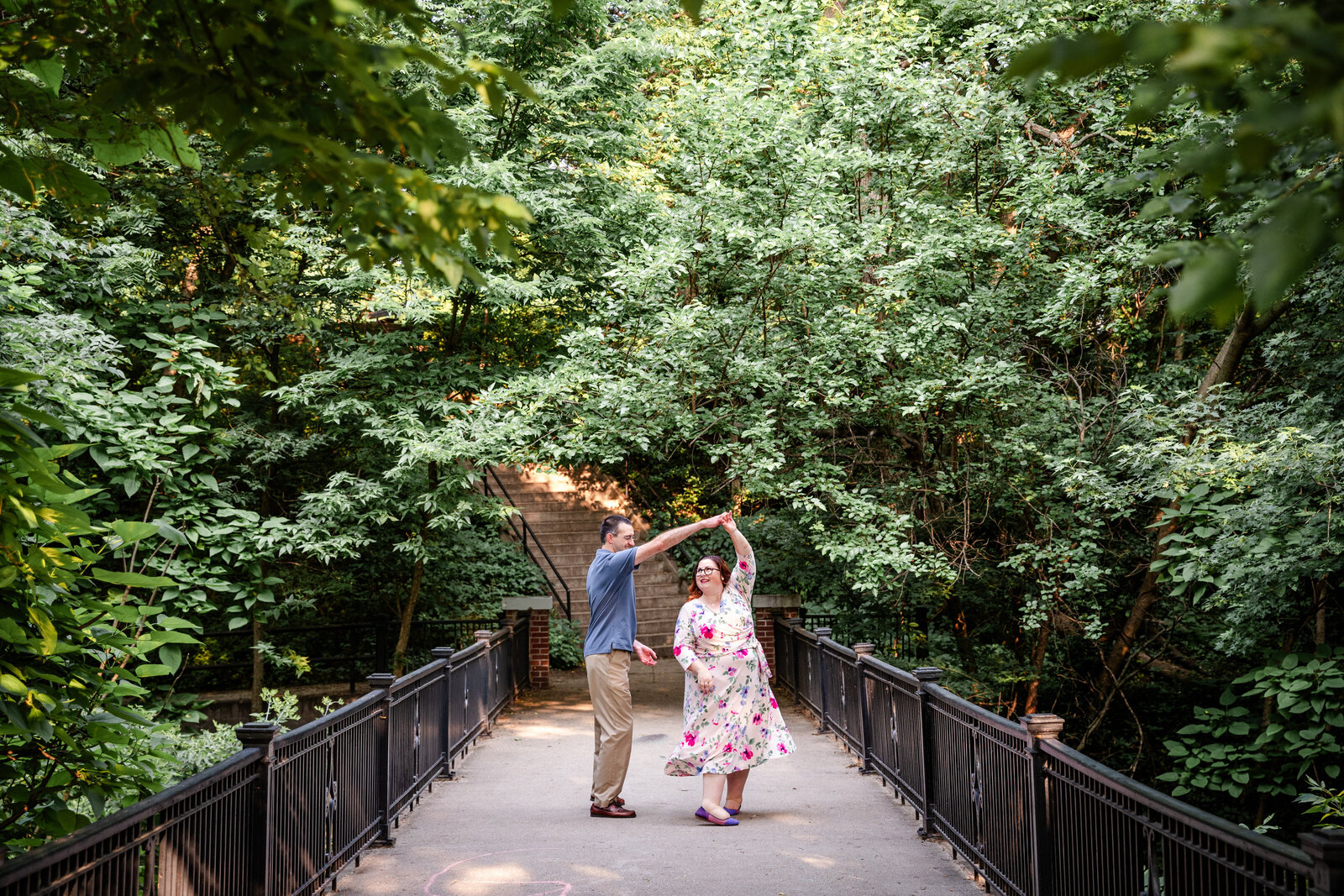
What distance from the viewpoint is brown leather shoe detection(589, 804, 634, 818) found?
6793mm

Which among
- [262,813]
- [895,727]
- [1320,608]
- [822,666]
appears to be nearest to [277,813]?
[262,813]

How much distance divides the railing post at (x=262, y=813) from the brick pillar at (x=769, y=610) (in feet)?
31.1

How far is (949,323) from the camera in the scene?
9.78 meters

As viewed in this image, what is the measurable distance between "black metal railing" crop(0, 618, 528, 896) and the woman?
6.75 feet

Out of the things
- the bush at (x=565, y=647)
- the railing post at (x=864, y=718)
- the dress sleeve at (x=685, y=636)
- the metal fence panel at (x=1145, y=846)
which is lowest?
the bush at (x=565, y=647)

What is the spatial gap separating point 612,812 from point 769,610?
297 inches

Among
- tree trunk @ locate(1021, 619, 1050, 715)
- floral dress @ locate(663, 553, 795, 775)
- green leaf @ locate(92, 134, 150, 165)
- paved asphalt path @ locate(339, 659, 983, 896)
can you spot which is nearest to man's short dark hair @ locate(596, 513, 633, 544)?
floral dress @ locate(663, 553, 795, 775)

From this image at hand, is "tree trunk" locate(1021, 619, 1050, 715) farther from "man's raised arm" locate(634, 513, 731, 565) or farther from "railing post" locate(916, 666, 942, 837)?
"man's raised arm" locate(634, 513, 731, 565)

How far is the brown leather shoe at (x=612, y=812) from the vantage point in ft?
A: 22.3

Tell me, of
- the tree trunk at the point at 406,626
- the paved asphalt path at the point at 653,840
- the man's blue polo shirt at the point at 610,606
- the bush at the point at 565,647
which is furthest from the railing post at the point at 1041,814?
the bush at the point at 565,647

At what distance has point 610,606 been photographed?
21.8 feet

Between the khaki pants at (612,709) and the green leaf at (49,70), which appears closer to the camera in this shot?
the green leaf at (49,70)

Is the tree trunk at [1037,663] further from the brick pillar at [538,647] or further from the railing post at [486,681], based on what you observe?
the brick pillar at [538,647]

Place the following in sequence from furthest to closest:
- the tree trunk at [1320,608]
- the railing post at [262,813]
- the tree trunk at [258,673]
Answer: the tree trunk at [258,673], the tree trunk at [1320,608], the railing post at [262,813]
